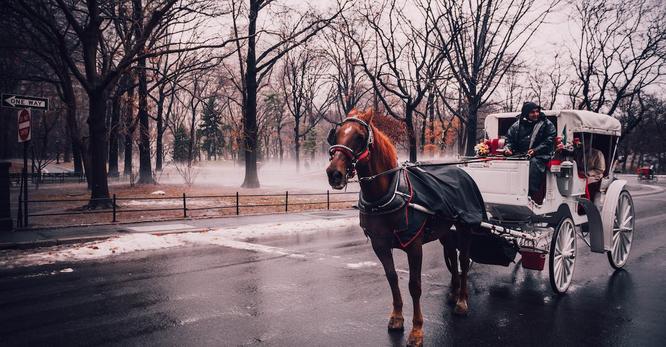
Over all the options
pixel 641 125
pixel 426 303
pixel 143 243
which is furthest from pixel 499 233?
pixel 641 125

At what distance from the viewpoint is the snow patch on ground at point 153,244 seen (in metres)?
9.26

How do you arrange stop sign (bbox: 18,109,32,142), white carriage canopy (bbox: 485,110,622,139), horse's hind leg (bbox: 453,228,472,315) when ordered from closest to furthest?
horse's hind leg (bbox: 453,228,472,315) → white carriage canopy (bbox: 485,110,622,139) → stop sign (bbox: 18,109,32,142)

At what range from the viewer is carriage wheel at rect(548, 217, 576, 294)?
6.55 m

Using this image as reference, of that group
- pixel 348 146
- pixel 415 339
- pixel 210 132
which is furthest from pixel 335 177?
pixel 210 132

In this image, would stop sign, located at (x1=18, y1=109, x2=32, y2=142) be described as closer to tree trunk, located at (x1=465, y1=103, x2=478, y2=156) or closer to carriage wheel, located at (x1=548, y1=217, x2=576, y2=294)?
carriage wheel, located at (x1=548, y1=217, x2=576, y2=294)

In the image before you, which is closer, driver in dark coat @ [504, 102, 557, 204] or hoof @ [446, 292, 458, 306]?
hoof @ [446, 292, 458, 306]

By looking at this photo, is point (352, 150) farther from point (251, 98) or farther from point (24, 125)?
point (251, 98)

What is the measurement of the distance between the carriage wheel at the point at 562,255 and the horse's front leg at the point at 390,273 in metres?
2.76

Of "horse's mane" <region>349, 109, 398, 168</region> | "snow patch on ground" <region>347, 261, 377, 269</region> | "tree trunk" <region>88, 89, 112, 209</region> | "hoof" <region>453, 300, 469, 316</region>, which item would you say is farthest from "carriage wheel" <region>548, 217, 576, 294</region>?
"tree trunk" <region>88, 89, 112, 209</region>

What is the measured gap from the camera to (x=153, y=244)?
10758 mm

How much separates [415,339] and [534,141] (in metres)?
3.96

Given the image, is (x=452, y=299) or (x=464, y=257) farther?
(x=452, y=299)

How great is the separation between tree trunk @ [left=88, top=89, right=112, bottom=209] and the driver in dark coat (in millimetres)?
15023

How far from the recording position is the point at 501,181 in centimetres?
688
